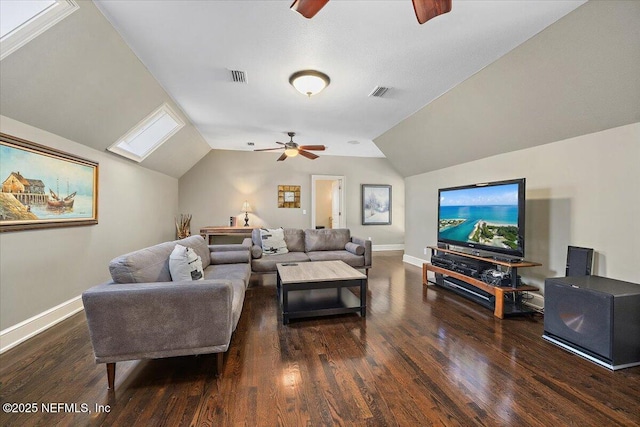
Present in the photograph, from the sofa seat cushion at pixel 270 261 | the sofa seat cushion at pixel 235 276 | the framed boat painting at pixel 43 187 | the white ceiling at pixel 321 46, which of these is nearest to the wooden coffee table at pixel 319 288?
the sofa seat cushion at pixel 235 276

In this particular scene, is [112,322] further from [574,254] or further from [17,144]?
[574,254]

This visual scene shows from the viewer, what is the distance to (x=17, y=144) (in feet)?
7.48

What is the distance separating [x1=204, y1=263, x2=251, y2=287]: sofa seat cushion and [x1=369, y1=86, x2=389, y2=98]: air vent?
2784mm

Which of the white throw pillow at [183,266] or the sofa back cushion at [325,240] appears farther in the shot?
the sofa back cushion at [325,240]

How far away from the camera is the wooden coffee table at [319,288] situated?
282cm

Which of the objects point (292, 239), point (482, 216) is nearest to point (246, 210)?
point (292, 239)

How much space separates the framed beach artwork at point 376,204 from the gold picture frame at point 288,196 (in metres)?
1.89

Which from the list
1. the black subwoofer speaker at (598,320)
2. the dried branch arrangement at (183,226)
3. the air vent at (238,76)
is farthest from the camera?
the dried branch arrangement at (183,226)

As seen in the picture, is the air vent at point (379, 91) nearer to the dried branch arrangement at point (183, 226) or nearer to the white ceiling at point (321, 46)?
the white ceiling at point (321, 46)

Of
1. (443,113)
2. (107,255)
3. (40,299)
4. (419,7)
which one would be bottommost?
(40,299)

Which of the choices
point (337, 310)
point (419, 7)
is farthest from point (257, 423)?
point (419, 7)

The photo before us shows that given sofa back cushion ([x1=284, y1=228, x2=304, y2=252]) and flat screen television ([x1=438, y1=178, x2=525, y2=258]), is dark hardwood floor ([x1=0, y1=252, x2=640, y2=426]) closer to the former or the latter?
flat screen television ([x1=438, y1=178, x2=525, y2=258])

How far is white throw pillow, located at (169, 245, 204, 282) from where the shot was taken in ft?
7.61

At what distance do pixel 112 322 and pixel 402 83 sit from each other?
356cm
